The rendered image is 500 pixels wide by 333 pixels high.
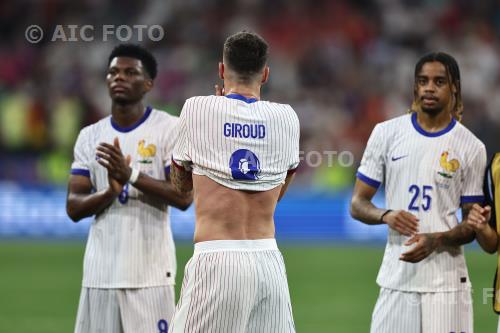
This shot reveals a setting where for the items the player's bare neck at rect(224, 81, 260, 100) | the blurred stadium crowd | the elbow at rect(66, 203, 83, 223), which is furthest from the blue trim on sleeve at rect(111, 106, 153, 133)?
the blurred stadium crowd

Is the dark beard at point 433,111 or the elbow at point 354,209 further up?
the dark beard at point 433,111

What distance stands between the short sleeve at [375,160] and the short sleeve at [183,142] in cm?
175

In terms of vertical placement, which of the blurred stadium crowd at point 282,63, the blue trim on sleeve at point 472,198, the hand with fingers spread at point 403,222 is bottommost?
the hand with fingers spread at point 403,222

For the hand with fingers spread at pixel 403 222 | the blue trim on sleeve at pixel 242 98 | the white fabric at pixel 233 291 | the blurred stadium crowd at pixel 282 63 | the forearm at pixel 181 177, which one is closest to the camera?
A: the white fabric at pixel 233 291

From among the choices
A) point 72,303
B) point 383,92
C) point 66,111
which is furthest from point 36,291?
point 383,92

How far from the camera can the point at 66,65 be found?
765 inches

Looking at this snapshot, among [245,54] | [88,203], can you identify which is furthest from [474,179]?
[88,203]

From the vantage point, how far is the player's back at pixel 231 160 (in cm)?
507

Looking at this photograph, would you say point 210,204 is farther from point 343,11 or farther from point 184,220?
point 343,11

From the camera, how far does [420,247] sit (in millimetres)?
6082

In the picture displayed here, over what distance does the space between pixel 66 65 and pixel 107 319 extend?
44.8 ft

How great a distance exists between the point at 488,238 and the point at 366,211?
0.86m

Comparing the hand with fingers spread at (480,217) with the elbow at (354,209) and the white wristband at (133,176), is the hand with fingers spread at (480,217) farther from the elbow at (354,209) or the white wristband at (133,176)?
the white wristband at (133,176)

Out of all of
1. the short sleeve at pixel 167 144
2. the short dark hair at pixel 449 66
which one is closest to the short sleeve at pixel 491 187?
the short dark hair at pixel 449 66
